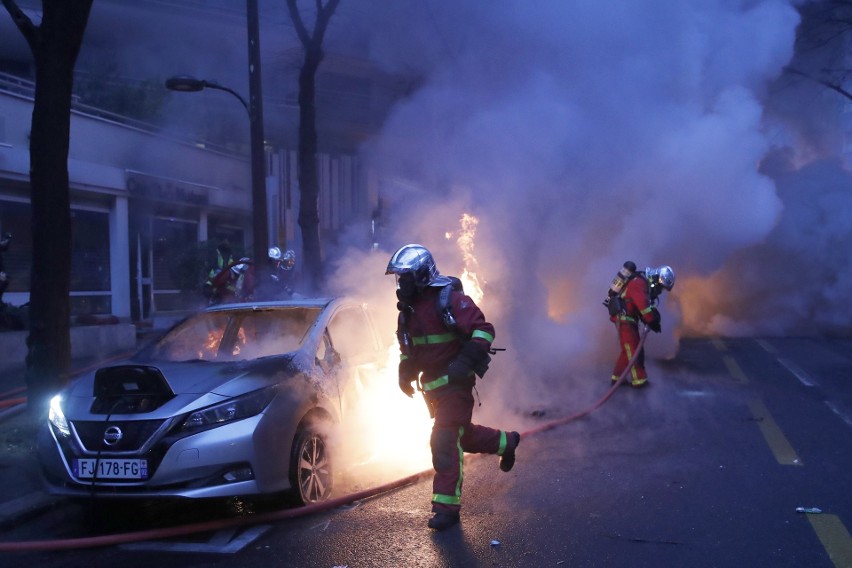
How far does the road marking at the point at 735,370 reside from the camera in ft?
31.8

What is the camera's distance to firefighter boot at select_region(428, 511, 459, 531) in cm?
441

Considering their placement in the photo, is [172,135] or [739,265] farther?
[172,135]

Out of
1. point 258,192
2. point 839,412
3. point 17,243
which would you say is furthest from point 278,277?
point 839,412

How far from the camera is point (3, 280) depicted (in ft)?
34.6

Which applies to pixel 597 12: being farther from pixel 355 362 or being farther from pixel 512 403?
pixel 355 362

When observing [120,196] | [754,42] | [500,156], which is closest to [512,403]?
[500,156]

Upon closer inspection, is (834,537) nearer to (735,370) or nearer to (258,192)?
(735,370)

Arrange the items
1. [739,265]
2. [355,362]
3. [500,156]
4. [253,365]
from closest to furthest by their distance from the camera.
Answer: [253,365], [355,362], [500,156], [739,265]

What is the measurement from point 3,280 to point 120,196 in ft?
20.1

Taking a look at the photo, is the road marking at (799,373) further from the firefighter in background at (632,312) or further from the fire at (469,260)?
the fire at (469,260)

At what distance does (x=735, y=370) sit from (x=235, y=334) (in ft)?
24.4

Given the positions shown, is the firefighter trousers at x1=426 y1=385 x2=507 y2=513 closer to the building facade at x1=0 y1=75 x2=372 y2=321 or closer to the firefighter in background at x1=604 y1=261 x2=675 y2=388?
the firefighter in background at x1=604 y1=261 x2=675 y2=388

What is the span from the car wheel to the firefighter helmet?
1200 mm

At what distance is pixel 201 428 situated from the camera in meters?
4.36
